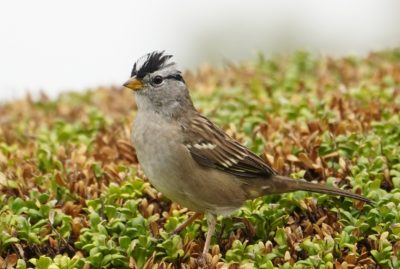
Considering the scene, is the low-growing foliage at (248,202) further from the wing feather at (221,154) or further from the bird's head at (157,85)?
the bird's head at (157,85)

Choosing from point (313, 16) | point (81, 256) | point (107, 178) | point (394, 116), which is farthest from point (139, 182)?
point (313, 16)

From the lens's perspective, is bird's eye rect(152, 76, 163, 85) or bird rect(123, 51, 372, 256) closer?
bird rect(123, 51, 372, 256)

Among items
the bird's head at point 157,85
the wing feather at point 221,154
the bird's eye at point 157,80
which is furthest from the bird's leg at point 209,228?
the bird's eye at point 157,80

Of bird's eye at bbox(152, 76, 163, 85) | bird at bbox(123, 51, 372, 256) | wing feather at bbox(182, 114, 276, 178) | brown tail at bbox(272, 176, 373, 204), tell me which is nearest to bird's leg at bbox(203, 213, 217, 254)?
bird at bbox(123, 51, 372, 256)

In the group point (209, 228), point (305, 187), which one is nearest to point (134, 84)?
point (209, 228)

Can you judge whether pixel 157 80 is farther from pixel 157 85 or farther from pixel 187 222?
pixel 187 222

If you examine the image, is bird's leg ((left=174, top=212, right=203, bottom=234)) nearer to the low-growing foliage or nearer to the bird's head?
the low-growing foliage
